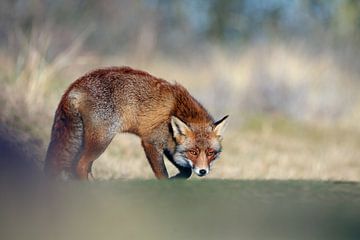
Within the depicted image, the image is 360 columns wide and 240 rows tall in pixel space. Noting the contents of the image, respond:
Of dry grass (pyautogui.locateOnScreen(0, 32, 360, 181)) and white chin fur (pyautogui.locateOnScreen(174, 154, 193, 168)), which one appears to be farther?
dry grass (pyautogui.locateOnScreen(0, 32, 360, 181))

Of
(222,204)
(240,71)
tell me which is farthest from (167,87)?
(240,71)

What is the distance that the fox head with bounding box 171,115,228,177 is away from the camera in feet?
25.5

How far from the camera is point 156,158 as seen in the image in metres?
7.91

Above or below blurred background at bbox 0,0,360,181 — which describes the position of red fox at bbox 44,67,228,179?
below

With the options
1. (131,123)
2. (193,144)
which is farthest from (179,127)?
(131,123)

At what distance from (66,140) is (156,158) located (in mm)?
953

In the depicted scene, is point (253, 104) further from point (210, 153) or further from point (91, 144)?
point (91, 144)

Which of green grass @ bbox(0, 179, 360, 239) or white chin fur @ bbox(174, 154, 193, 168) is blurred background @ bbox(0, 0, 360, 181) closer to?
green grass @ bbox(0, 179, 360, 239)

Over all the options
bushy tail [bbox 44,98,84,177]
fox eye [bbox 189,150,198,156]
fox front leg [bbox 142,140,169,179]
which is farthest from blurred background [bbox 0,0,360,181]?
fox eye [bbox 189,150,198,156]

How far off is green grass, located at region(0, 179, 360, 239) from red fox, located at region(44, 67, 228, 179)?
14.4 feet

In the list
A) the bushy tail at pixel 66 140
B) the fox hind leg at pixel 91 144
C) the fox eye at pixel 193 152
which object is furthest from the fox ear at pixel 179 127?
the bushy tail at pixel 66 140

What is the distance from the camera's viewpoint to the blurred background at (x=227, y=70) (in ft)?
37.8

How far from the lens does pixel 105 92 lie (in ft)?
25.5

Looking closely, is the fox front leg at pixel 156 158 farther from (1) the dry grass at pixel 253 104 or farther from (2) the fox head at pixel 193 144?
(1) the dry grass at pixel 253 104
